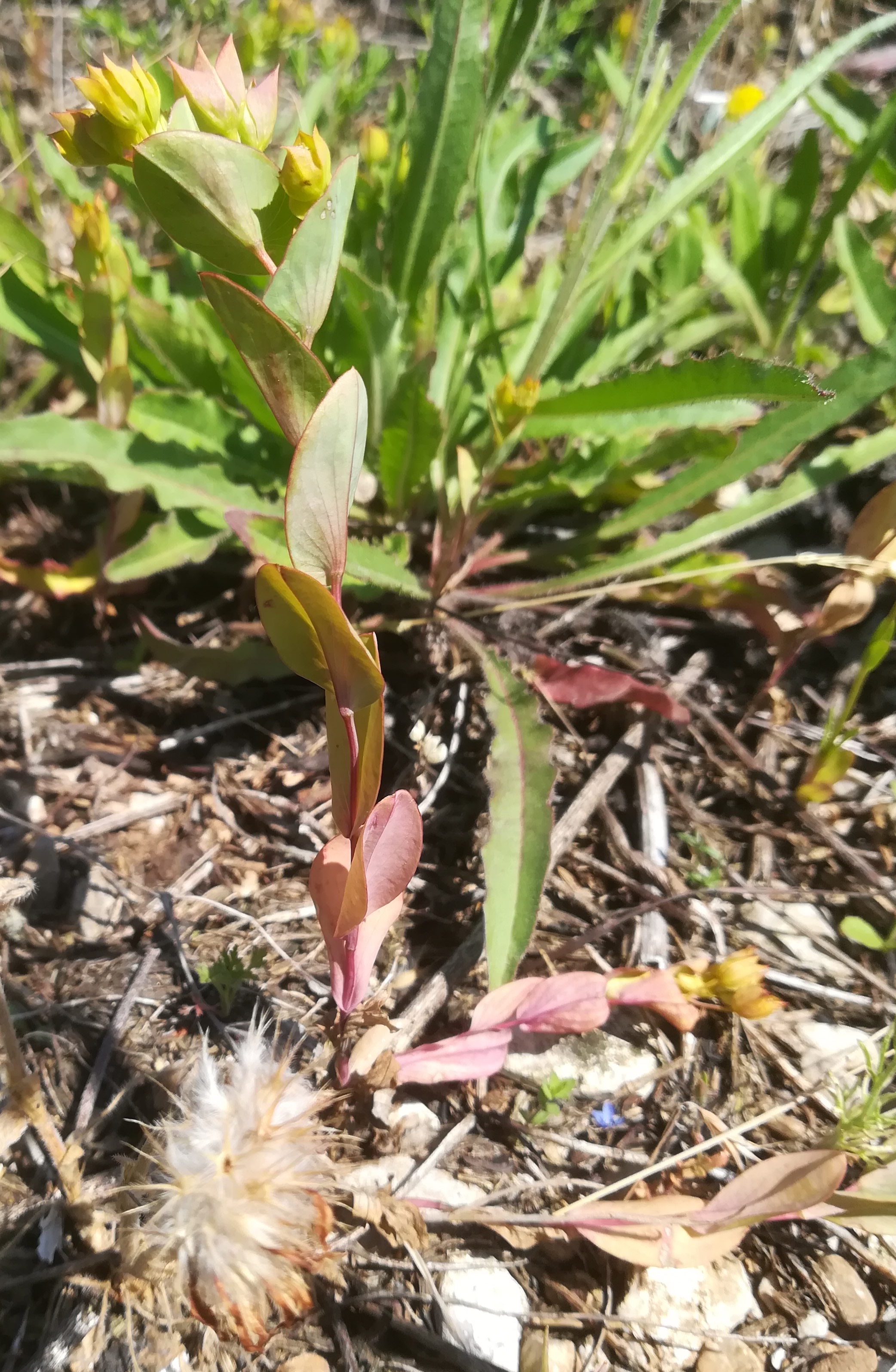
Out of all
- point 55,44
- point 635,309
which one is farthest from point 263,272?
point 55,44

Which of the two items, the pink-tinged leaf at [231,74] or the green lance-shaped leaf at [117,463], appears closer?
the pink-tinged leaf at [231,74]

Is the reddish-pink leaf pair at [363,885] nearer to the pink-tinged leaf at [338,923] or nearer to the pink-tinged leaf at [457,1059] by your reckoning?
the pink-tinged leaf at [338,923]

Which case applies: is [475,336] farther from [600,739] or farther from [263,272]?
[263,272]

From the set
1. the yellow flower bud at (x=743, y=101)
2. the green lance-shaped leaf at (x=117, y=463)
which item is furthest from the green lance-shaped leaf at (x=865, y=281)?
the green lance-shaped leaf at (x=117, y=463)

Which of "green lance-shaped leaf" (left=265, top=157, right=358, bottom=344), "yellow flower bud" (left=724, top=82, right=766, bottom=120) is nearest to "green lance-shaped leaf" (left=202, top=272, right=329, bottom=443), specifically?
"green lance-shaped leaf" (left=265, top=157, right=358, bottom=344)

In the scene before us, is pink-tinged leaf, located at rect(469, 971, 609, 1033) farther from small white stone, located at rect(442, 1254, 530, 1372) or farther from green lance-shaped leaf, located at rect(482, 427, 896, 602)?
green lance-shaped leaf, located at rect(482, 427, 896, 602)

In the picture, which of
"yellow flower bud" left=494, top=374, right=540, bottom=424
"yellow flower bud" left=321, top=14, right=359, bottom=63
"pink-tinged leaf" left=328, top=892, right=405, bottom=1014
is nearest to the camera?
"pink-tinged leaf" left=328, top=892, right=405, bottom=1014
